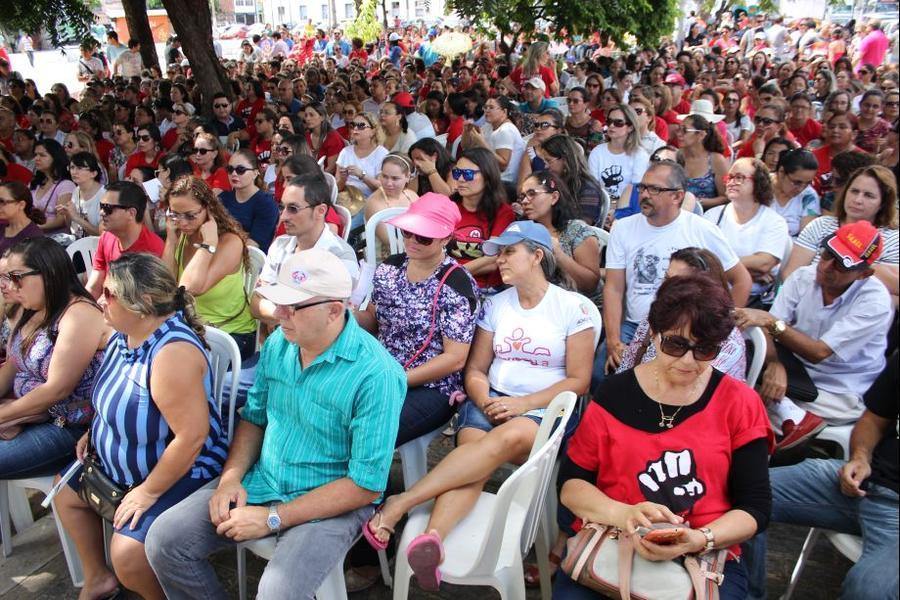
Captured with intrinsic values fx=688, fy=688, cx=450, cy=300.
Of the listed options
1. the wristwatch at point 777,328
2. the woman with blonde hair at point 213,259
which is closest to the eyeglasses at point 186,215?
the woman with blonde hair at point 213,259

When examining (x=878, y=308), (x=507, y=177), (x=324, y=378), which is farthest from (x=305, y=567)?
(x=507, y=177)

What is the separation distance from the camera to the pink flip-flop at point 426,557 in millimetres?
2125

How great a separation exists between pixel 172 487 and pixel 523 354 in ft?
4.77

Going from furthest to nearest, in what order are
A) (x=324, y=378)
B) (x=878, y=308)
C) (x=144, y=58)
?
(x=144, y=58), (x=878, y=308), (x=324, y=378)

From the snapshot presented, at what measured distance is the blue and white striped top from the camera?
2.37 m

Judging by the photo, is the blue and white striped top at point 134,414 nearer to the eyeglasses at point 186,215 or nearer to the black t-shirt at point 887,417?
the eyeglasses at point 186,215

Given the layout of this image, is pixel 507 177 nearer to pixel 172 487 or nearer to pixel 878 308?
pixel 878 308

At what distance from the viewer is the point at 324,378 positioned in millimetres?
2262

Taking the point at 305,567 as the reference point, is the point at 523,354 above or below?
above

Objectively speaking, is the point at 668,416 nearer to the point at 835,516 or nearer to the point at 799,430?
the point at 835,516

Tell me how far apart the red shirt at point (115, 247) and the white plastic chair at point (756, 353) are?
308 centimetres

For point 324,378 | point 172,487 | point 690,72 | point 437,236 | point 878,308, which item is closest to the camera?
point 324,378

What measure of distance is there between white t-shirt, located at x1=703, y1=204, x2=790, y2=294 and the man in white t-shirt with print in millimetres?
463

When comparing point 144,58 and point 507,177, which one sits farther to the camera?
point 144,58
